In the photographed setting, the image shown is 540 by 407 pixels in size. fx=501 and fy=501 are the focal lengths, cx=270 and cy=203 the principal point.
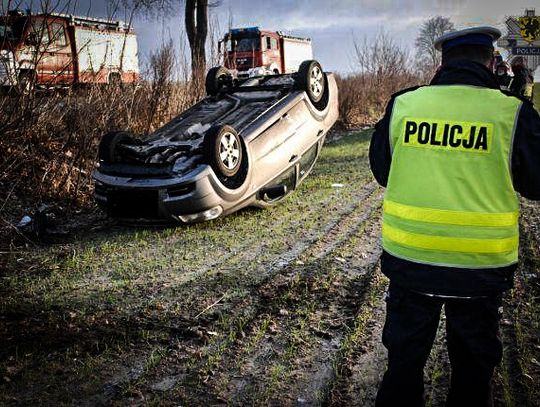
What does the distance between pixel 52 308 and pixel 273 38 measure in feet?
57.2

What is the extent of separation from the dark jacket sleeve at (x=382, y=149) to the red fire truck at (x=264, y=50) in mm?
14066

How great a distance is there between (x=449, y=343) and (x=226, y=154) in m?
3.31

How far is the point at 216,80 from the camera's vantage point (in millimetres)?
6766

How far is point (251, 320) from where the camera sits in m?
3.24

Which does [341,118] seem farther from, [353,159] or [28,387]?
[28,387]

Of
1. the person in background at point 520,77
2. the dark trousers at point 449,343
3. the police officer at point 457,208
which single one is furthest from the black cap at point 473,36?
the person in background at point 520,77

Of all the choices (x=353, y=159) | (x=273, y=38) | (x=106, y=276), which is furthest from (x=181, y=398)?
(x=273, y=38)

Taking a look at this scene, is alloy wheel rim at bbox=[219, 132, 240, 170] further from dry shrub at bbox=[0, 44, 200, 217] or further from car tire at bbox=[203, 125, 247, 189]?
dry shrub at bbox=[0, 44, 200, 217]

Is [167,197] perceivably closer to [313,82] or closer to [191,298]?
[191,298]

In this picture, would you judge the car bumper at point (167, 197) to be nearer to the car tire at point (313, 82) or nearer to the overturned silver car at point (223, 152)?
the overturned silver car at point (223, 152)

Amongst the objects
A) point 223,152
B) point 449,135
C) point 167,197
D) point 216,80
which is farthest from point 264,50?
point 449,135

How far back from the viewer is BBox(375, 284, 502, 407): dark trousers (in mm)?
1931

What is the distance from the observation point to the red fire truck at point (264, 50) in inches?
693

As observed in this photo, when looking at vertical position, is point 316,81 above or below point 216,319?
above
